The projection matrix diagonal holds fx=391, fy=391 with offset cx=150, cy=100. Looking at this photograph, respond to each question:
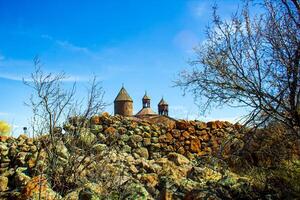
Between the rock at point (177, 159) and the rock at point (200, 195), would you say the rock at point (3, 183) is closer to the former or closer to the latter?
the rock at point (200, 195)

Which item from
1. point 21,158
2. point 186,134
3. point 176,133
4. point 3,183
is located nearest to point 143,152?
point 176,133

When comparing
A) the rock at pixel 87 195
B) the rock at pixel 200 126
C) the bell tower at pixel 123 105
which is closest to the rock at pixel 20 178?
the rock at pixel 87 195

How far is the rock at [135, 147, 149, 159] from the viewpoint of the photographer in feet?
34.8

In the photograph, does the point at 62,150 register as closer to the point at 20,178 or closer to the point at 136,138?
the point at 20,178

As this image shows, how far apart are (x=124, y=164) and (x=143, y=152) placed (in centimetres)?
137

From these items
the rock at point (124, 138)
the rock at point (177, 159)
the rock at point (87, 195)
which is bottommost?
the rock at point (87, 195)

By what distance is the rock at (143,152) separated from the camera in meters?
10.6

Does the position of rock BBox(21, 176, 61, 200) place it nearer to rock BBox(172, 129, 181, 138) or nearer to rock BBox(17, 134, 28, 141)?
rock BBox(17, 134, 28, 141)

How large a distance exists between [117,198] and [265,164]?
3.45m

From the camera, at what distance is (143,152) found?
10680 mm

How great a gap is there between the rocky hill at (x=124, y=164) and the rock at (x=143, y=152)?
32mm

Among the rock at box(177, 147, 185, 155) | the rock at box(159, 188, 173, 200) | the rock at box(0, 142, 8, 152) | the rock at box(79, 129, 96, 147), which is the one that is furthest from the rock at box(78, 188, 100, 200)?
the rock at box(177, 147, 185, 155)

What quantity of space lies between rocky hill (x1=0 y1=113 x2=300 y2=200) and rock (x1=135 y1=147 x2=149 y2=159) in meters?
0.03

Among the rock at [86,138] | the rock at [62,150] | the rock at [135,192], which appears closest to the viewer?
the rock at [135,192]
